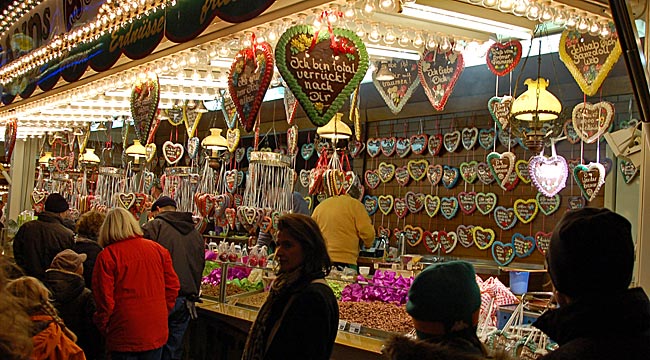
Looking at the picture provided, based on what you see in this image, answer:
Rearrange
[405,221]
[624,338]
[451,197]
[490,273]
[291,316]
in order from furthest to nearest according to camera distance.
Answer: [405,221] → [451,197] → [490,273] → [291,316] → [624,338]

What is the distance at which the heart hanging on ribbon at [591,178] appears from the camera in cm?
Answer: 650

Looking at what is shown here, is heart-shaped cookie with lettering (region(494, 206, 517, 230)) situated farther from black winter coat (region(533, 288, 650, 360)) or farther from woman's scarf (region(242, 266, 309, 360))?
black winter coat (region(533, 288, 650, 360))

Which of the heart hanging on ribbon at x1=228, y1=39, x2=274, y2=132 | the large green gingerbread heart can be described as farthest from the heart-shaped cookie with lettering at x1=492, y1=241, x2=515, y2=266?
the large green gingerbread heart

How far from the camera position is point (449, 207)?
987 cm

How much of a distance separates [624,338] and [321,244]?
185cm

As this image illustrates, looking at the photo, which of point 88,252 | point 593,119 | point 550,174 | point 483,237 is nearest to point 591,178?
point 550,174

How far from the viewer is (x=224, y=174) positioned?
8.29 metres

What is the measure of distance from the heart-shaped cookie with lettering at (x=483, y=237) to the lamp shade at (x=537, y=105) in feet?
14.4

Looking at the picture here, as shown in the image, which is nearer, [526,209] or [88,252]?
[88,252]

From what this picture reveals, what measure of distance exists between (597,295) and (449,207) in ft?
27.4

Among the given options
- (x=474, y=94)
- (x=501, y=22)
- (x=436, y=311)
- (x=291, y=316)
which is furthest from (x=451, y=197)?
(x=436, y=311)

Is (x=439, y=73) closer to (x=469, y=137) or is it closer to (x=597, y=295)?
(x=597, y=295)

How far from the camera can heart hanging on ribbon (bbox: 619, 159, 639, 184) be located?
7064mm

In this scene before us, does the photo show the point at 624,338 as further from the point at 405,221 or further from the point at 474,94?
the point at 405,221
